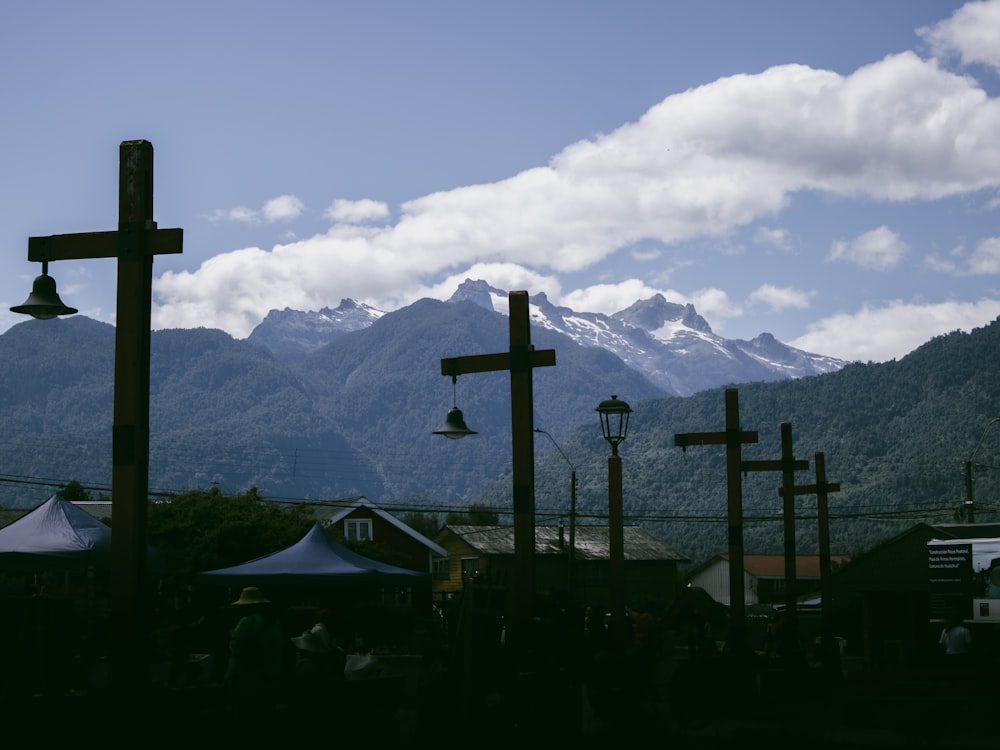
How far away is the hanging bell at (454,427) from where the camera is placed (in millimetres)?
16047

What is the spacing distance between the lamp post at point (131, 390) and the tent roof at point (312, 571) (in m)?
11.5

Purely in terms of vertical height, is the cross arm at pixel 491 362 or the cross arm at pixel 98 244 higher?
the cross arm at pixel 98 244

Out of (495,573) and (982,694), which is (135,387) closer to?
(495,573)

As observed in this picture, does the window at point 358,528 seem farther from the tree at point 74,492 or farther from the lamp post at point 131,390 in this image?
the lamp post at point 131,390

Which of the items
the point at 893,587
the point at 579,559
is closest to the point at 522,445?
the point at 893,587

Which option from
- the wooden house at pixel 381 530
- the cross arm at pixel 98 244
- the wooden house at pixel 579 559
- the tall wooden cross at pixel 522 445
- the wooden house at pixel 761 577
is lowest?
the wooden house at pixel 761 577

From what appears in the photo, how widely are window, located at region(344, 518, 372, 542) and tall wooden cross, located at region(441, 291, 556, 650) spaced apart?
58530 millimetres

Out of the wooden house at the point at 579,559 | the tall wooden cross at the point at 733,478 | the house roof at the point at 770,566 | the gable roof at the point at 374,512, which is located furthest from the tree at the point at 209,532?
the house roof at the point at 770,566

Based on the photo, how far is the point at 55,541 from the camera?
2047 centimetres

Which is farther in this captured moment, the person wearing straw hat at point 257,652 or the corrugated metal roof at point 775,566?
the corrugated metal roof at point 775,566

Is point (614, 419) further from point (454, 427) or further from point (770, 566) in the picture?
point (770, 566)

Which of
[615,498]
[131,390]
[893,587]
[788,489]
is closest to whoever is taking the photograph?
[131,390]

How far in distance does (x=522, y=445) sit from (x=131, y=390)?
5132 mm

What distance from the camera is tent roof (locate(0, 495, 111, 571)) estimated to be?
1972cm
